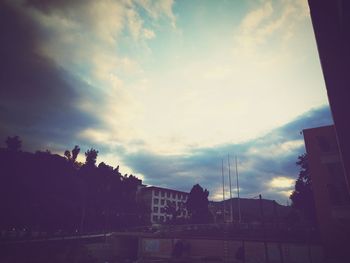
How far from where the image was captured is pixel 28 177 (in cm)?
4450

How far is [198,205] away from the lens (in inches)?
2643

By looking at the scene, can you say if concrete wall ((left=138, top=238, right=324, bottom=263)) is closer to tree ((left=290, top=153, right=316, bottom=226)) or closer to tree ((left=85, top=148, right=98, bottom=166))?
tree ((left=290, top=153, right=316, bottom=226))

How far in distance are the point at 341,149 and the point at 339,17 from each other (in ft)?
6.54

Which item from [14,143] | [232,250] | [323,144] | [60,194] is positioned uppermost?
[14,143]

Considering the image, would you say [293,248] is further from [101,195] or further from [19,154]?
[19,154]

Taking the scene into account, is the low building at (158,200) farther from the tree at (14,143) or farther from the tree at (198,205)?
the tree at (14,143)

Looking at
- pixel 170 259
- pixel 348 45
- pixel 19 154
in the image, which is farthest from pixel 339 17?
pixel 19 154

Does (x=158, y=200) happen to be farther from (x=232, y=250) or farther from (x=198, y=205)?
(x=232, y=250)

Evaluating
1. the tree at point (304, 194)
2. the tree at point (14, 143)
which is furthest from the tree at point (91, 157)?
the tree at point (304, 194)

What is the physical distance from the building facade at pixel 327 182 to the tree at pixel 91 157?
48.5 meters

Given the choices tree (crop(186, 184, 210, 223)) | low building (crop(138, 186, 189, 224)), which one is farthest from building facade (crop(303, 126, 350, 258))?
low building (crop(138, 186, 189, 224))

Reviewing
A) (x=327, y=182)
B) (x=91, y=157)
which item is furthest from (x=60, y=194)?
(x=327, y=182)

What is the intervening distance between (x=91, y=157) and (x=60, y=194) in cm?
1209

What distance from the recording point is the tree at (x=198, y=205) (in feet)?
216
